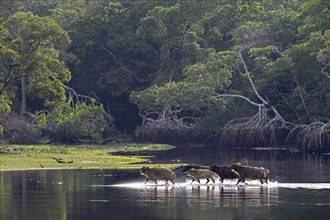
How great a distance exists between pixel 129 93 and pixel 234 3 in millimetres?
11744

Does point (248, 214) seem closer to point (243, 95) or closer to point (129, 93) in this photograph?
point (243, 95)

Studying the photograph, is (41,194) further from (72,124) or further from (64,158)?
(72,124)

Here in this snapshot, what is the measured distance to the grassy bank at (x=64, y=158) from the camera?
153 feet

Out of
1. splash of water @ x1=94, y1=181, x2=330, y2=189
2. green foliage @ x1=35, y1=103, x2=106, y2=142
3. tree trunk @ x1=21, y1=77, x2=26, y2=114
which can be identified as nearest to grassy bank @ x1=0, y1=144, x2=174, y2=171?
green foliage @ x1=35, y1=103, x2=106, y2=142

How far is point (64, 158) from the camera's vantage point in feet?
169

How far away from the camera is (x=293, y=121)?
71250 millimetres

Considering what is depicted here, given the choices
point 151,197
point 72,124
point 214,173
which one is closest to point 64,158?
point 214,173

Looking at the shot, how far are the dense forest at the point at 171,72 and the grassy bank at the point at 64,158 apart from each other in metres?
3.69

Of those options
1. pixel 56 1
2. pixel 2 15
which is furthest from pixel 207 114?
pixel 56 1

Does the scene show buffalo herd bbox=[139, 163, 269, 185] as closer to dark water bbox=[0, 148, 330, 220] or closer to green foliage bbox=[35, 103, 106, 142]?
dark water bbox=[0, 148, 330, 220]

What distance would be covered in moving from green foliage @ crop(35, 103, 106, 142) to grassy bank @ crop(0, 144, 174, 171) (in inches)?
129

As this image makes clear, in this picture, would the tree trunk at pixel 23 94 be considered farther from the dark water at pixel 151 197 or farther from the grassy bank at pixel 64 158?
the dark water at pixel 151 197

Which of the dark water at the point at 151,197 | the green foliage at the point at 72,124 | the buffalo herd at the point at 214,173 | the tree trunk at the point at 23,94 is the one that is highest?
the tree trunk at the point at 23,94

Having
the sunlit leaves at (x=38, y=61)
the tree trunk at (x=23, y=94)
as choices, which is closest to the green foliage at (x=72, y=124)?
the tree trunk at (x=23, y=94)
